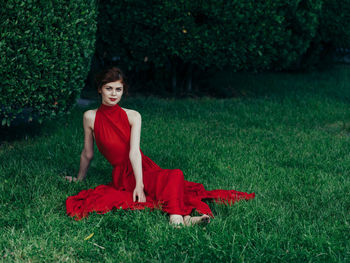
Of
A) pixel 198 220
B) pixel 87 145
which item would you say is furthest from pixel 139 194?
pixel 87 145

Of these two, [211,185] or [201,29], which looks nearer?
[211,185]

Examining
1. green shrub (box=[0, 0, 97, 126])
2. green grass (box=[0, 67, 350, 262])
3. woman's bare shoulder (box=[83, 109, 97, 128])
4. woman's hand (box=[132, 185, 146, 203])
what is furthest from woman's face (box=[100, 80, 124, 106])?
green shrub (box=[0, 0, 97, 126])

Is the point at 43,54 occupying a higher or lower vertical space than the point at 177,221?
higher

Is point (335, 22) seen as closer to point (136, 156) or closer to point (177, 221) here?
point (136, 156)

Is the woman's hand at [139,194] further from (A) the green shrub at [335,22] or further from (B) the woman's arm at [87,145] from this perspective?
(A) the green shrub at [335,22]

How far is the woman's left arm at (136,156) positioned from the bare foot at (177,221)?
344mm

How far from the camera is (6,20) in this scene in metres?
4.49

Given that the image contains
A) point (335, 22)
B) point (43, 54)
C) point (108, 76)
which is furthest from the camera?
point (335, 22)

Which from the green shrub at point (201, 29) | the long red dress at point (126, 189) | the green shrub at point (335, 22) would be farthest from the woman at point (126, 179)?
the green shrub at point (335, 22)

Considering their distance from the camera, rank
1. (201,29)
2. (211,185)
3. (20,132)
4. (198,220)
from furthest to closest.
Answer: (201,29), (20,132), (211,185), (198,220)

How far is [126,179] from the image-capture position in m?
3.65

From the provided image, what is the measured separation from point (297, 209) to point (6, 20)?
11.2 feet

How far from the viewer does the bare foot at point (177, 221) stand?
3064 mm

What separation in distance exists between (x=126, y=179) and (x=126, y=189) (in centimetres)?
9
